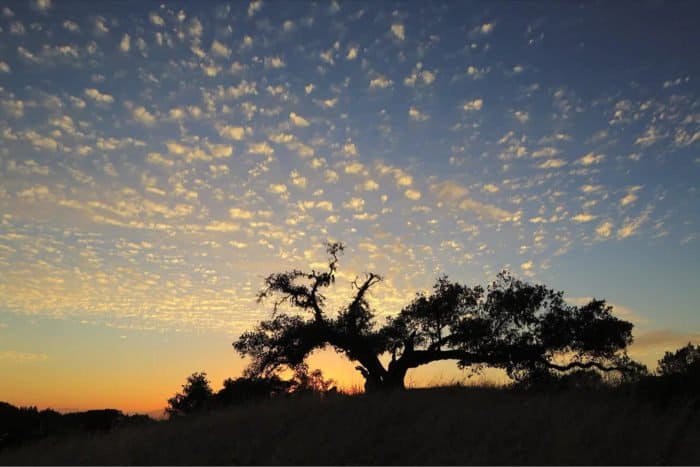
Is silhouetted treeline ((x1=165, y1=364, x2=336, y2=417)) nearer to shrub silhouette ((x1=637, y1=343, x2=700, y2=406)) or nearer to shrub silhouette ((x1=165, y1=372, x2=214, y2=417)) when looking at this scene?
shrub silhouette ((x1=165, y1=372, x2=214, y2=417))

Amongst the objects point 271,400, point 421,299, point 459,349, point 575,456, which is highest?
point 421,299

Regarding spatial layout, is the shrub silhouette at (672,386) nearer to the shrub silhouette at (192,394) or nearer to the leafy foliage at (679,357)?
the leafy foliage at (679,357)

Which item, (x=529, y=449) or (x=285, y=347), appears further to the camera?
(x=285, y=347)

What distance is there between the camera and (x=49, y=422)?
21359mm

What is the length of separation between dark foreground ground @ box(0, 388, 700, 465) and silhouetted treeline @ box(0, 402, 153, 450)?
8.09 feet

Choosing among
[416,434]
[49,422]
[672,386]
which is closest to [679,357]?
[672,386]

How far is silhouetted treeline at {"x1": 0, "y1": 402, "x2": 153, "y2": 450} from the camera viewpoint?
20078mm

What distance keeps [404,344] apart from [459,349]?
288cm

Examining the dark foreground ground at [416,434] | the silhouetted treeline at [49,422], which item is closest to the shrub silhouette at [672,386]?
the dark foreground ground at [416,434]

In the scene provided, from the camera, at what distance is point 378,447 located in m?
12.5

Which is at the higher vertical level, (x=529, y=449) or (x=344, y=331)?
(x=344, y=331)

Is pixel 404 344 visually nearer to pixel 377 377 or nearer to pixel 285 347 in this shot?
pixel 377 377

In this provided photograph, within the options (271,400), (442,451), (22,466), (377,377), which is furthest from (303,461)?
(377,377)

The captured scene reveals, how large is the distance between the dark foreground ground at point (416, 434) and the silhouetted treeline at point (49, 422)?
247cm
